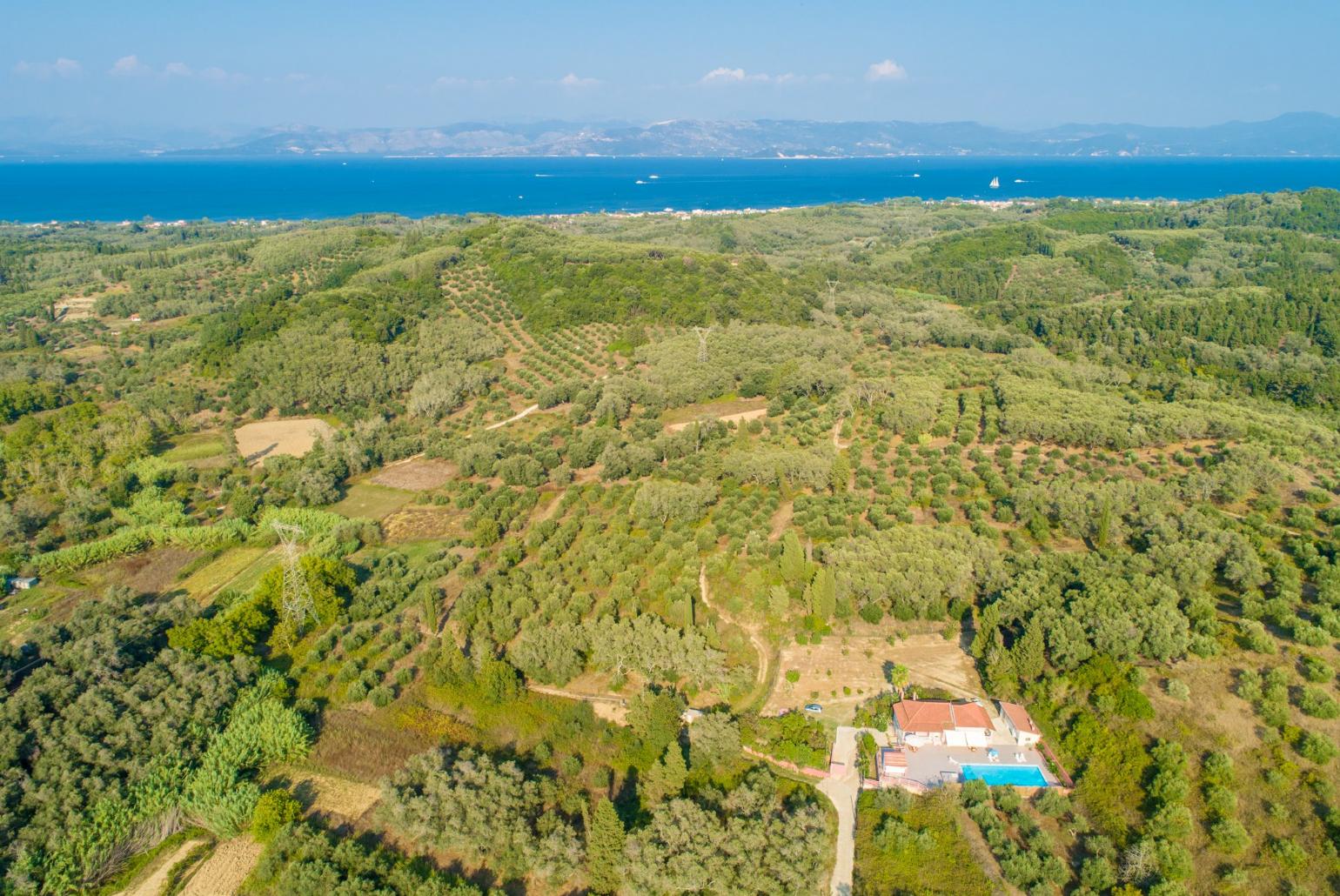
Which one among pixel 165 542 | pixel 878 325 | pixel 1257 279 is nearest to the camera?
pixel 165 542

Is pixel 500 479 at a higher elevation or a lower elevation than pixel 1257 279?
lower

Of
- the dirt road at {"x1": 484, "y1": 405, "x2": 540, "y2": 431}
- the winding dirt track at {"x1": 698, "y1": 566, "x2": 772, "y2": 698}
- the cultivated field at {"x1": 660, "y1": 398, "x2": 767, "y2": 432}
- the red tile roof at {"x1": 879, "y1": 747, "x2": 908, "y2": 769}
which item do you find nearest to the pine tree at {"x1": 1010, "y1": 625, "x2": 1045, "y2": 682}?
the red tile roof at {"x1": 879, "y1": 747, "x2": 908, "y2": 769}

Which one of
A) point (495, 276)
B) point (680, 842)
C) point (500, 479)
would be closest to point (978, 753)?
point (680, 842)

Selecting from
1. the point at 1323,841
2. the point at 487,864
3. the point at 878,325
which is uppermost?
the point at 878,325

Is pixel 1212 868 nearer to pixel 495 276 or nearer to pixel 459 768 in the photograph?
pixel 459 768

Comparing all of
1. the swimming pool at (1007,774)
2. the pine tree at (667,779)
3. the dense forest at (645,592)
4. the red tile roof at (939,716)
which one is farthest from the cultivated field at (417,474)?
the swimming pool at (1007,774)

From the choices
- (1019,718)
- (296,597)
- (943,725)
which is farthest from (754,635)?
(296,597)
